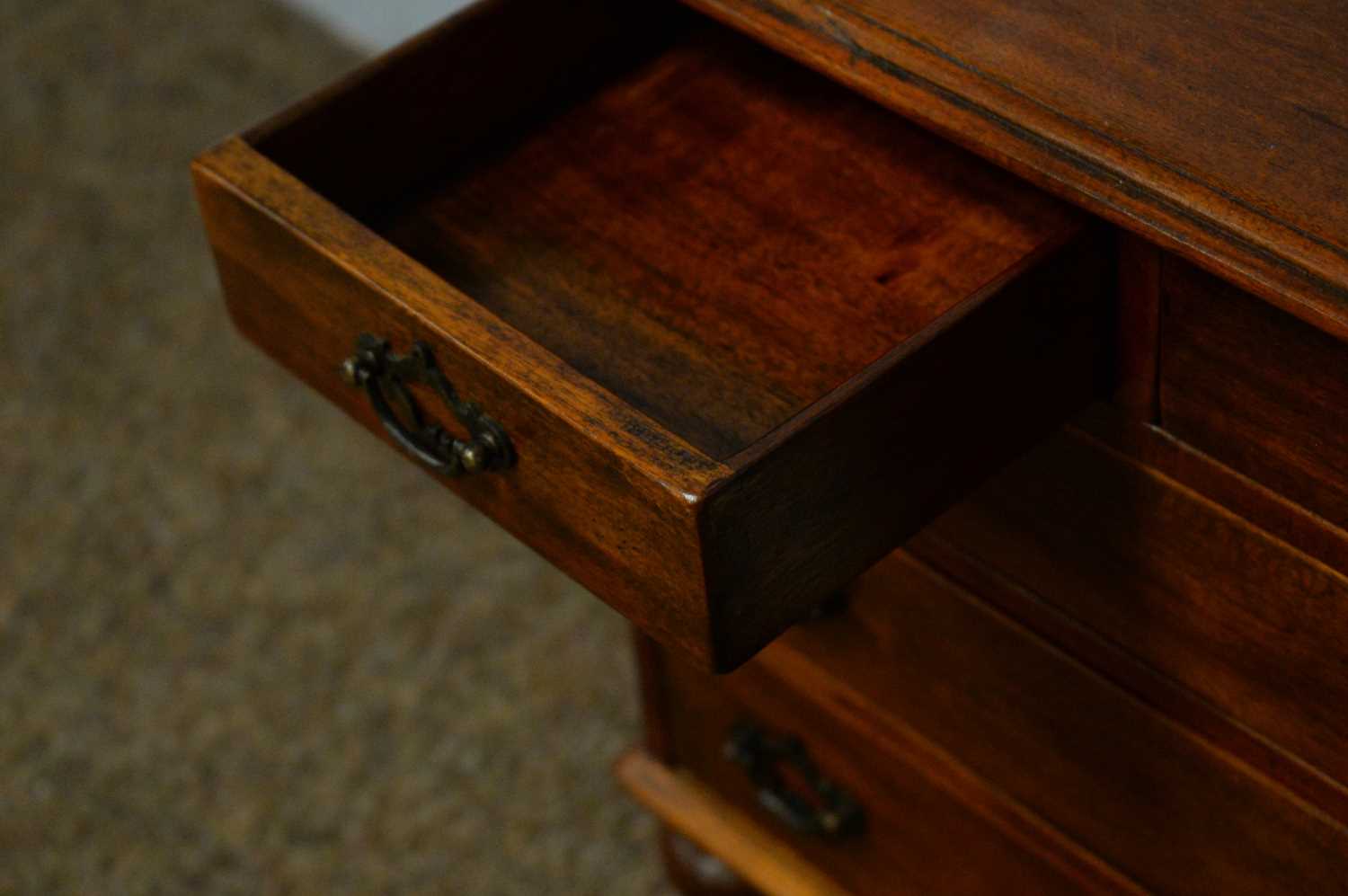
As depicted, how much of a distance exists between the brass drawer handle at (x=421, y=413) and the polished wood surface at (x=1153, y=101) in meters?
0.17

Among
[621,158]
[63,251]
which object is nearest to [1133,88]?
[621,158]

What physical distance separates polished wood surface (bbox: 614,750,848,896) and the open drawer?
1.48 ft

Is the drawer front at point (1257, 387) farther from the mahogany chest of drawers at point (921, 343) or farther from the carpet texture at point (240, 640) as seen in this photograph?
the carpet texture at point (240, 640)

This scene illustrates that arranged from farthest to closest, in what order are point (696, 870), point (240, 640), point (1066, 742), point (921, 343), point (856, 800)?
1. point (240, 640)
2. point (696, 870)
3. point (856, 800)
4. point (1066, 742)
5. point (921, 343)

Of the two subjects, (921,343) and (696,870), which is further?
(696,870)

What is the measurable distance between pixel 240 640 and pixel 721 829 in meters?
0.44

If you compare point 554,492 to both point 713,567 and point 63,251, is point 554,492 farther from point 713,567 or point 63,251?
point 63,251

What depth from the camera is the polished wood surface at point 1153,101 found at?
1.88 feet

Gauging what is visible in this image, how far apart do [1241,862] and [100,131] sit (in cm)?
138

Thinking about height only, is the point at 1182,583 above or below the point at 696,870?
above

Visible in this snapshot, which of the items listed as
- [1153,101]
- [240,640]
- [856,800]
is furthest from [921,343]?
[240,640]

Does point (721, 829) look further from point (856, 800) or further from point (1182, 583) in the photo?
point (1182, 583)

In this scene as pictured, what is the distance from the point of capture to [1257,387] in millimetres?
637

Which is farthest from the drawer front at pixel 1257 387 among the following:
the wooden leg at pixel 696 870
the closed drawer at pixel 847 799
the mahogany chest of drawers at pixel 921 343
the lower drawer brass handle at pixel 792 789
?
the wooden leg at pixel 696 870
